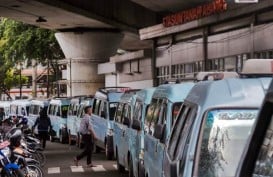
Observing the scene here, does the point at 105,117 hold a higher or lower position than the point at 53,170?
higher

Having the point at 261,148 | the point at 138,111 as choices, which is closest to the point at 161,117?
the point at 138,111

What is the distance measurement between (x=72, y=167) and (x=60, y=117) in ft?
47.1

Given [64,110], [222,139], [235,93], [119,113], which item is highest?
[235,93]

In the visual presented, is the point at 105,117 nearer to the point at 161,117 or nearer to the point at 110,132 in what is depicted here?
the point at 110,132

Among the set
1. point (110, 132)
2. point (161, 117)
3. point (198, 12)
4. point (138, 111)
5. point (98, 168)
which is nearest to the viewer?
point (161, 117)

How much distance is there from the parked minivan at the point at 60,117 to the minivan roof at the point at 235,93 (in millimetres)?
27643

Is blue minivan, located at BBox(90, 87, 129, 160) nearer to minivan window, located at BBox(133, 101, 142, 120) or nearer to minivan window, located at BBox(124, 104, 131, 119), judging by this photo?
minivan window, located at BBox(124, 104, 131, 119)

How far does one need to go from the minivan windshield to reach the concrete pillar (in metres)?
43.8

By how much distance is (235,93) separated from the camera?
5.80 metres

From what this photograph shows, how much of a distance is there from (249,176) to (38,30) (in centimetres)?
5430

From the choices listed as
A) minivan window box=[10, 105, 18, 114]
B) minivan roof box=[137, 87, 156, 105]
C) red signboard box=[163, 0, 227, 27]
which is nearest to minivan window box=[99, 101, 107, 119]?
red signboard box=[163, 0, 227, 27]

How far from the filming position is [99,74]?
5291 cm

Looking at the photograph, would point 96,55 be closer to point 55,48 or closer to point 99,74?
point 99,74

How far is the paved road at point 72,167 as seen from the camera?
1844cm
